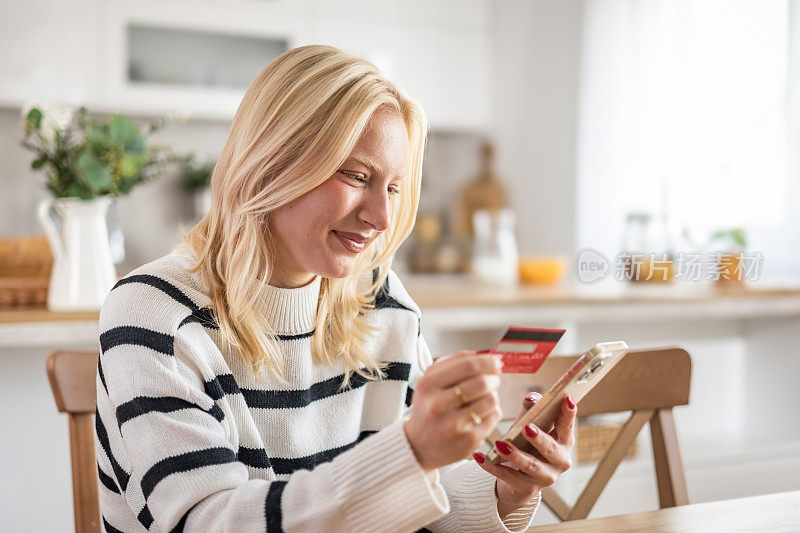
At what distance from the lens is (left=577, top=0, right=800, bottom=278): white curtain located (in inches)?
106

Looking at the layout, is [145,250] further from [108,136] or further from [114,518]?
[114,518]

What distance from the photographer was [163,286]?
0.93m

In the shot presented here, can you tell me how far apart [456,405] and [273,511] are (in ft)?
0.67

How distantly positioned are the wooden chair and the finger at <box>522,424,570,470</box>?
1.02ft

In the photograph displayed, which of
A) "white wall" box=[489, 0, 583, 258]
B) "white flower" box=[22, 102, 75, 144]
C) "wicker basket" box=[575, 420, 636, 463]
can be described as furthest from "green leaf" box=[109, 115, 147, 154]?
"white wall" box=[489, 0, 583, 258]

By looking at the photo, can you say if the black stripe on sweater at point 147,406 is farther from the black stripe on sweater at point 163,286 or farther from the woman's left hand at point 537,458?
the woman's left hand at point 537,458

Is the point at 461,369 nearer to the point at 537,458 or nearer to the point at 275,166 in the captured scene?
the point at 537,458

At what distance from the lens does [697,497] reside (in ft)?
8.23

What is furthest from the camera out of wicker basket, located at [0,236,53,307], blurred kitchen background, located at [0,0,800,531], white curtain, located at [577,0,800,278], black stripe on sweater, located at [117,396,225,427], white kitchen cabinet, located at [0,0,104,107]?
white kitchen cabinet, located at [0,0,104,107]

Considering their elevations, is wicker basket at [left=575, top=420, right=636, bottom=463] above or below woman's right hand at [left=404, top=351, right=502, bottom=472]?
below

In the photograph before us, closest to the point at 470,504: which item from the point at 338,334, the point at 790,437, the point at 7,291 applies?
the point at 338,334

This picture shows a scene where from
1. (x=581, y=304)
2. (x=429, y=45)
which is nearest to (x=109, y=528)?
(x=581, y=304)

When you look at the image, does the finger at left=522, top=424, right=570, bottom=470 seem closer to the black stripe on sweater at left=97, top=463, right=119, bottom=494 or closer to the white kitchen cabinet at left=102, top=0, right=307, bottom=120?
the black stripe on sweater at left=97, top=463, right=119, bottom=494

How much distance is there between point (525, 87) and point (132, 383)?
3.29 meters
